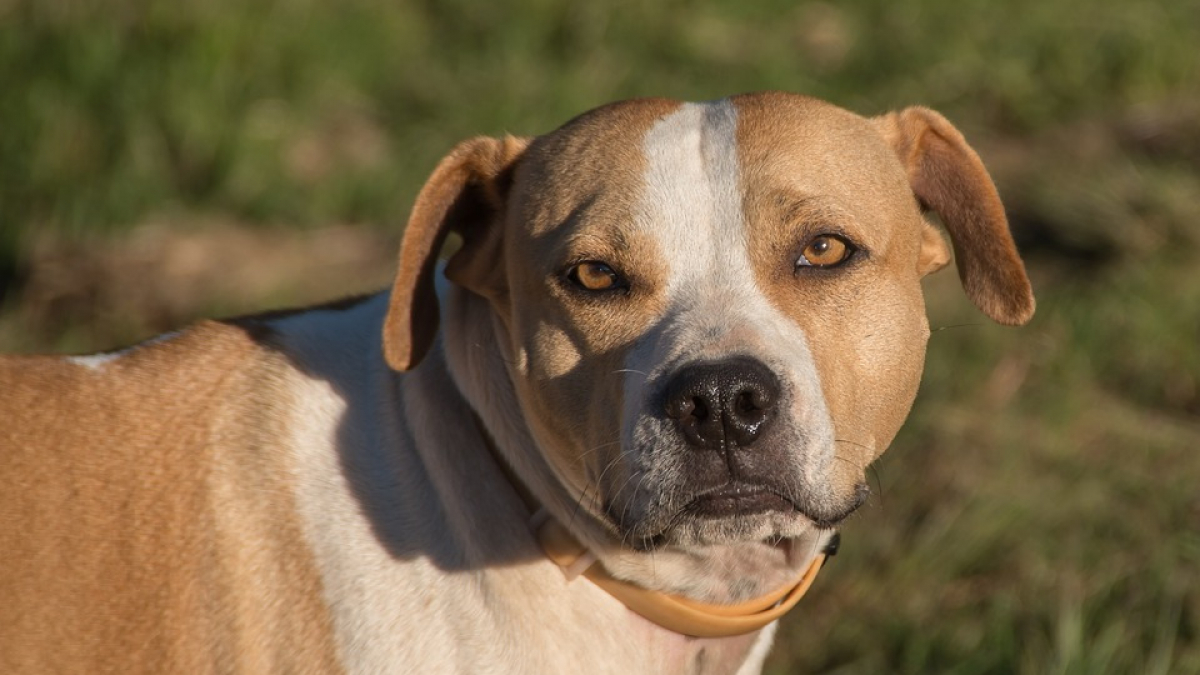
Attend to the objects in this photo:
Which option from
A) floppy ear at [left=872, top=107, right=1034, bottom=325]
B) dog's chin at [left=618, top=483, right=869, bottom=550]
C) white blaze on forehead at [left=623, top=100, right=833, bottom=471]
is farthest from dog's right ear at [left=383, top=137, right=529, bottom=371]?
floppy ear at [left=872, top=107, right=1034, bottom=325]

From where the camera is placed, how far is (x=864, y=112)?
26.9 ft

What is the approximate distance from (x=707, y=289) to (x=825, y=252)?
295 mm

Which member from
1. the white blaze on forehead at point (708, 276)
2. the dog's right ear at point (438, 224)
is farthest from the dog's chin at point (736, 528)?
the dog's right ear at point (438, 224)

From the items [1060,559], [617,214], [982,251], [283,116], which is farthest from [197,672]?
[283,116]

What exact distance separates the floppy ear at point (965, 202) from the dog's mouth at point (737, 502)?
0.87 m

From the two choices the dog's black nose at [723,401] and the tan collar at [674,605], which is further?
the tan collar at [674,605]

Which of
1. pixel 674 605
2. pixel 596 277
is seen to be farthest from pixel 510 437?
pixel 674 605

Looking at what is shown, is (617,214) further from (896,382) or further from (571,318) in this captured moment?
(896,382)

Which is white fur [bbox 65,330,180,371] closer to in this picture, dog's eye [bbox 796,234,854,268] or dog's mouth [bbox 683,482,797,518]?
dog's mouth [bbox 683,482,797,518]

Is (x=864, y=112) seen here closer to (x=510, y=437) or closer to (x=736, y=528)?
(x=510, y=437)

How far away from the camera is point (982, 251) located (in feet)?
12.1

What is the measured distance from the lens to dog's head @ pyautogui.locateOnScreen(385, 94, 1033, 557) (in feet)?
9.93

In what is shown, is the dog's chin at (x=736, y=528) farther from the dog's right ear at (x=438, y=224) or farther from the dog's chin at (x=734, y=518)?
the dog's right ear at (x=438, y=224)

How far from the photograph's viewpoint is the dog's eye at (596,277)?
3287mm
